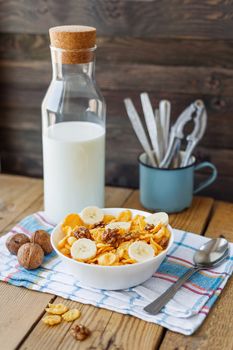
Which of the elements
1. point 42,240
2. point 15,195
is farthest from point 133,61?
point 42,240

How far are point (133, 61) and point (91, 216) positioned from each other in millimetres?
482

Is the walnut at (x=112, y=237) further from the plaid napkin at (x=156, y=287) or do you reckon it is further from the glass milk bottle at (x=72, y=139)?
the glass milk bottle at (x=72, y=139)

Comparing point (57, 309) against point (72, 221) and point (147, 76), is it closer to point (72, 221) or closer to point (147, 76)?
point (72, 221)

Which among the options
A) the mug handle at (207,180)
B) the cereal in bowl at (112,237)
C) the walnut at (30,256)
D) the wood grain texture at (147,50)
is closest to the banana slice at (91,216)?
the cereal in bowl at (112,237)

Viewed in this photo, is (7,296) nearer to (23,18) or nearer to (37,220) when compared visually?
(37,220)

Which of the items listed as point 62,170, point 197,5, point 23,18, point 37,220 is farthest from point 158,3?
point 37,220

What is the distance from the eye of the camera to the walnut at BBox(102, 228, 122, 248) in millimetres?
1032

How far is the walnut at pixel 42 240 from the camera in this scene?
3.73 ft

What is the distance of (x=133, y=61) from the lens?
1.45 meters

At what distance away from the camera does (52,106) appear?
1260 mm

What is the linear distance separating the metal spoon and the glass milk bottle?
0.93ft

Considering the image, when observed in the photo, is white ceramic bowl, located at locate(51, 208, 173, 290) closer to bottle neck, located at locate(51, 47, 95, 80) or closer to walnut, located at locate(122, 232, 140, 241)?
walnut, located at locate(122, 232, 140, 241)

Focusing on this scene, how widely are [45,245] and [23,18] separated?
2.11 ft

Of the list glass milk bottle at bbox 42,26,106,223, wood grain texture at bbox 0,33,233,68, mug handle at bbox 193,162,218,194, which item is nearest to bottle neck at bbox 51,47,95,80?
glass milk bottle at bbox 42,26,106,223
